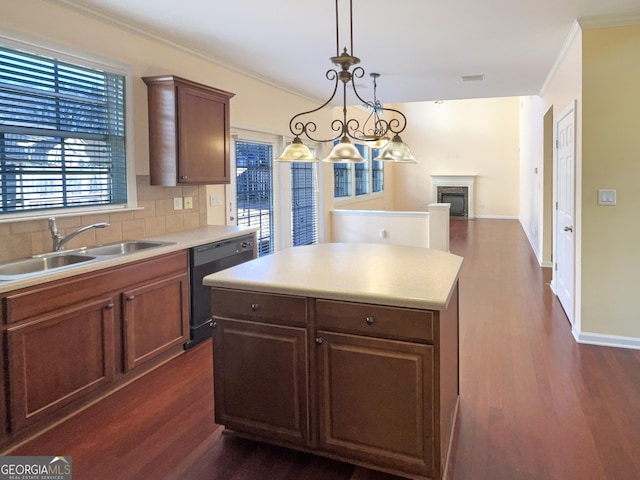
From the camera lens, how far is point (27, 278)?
2.24 meters

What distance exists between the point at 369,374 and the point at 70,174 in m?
2.37

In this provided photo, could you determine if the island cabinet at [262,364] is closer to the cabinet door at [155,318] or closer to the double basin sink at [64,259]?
the cabinet door at [155,318]

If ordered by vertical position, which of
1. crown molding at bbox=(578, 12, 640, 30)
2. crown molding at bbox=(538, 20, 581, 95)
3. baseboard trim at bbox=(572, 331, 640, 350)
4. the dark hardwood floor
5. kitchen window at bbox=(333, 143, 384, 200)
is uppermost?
crown molding at bbox=(538, 20, 581, 95)

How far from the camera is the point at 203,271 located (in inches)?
140

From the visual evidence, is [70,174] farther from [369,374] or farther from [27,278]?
[369,374]

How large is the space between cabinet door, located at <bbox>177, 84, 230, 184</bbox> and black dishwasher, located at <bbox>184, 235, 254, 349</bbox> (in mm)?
569

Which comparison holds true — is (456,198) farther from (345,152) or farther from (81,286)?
(81,286)

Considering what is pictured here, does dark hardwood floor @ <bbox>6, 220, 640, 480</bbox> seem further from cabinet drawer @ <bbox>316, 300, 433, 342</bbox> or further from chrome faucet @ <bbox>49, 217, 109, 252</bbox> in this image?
chrome faucet @ <bbox>49, 217, 109, 252</bbox>

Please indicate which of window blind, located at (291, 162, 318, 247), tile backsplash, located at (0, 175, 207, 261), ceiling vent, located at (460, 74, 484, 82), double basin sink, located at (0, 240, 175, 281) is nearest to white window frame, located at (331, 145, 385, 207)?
window blind, located at (291, 162, 318, 247)

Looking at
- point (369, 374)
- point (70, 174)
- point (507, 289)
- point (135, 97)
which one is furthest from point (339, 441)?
point (507, 289)

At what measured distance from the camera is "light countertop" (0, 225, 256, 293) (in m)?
2.24

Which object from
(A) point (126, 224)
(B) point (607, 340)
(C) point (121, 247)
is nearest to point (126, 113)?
(A) point (126, 224)

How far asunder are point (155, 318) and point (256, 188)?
8.17 feet

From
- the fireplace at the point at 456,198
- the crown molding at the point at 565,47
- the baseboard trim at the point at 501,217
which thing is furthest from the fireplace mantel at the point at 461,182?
the crown molding at the point at 565,47
